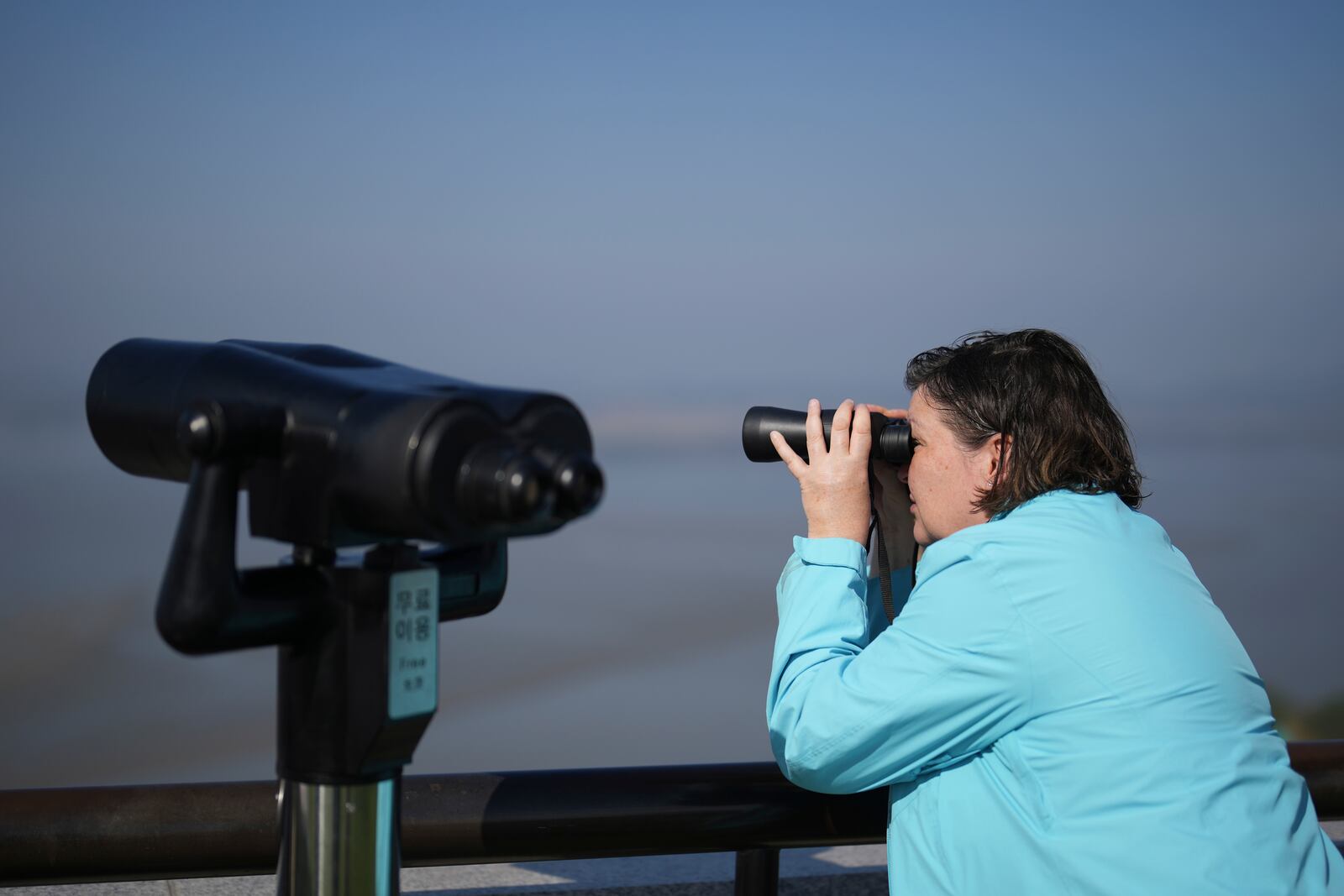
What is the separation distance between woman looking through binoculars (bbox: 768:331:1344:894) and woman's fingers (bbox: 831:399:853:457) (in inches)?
5.9

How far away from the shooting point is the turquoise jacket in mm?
1295

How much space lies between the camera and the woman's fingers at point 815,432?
1.67 metres

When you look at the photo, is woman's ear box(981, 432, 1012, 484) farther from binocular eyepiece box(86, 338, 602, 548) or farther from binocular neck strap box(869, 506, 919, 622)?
binocular eyepiece box(86, 338, 602, 548)

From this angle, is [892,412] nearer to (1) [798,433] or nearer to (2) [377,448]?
(1) [798,433]

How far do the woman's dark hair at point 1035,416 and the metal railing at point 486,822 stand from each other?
1.47 ft

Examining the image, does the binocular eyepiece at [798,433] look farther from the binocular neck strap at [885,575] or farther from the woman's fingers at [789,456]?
the binocular neck strap at [885,575]

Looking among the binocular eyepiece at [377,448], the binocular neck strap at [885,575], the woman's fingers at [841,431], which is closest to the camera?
the binocular eyepiece at [377,448]

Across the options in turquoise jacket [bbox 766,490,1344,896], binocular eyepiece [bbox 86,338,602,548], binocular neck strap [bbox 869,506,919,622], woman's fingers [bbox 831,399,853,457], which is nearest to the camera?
binocular eyepiece [bbox 86,338,602,548]

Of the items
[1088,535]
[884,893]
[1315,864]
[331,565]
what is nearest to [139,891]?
[884,893]

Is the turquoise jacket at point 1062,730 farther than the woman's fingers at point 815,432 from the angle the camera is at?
No

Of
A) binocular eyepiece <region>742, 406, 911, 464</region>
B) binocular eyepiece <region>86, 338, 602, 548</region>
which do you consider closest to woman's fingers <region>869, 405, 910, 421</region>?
binocular eyepiece <region>742, 406, 911, 464</region>

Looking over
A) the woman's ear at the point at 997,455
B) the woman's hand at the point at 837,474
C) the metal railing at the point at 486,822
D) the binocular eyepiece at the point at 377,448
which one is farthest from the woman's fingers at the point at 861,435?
the binocular eyepiece at the point at 377,448

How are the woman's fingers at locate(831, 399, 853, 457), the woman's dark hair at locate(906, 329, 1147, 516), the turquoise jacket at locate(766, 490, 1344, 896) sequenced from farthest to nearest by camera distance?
the woman's fingers at locate(831, 399, 853, 457), the woman's dark hair at locate(906, 329, 1147, 516), the turquoise jacket at locate(766, 490, 1344, 896)

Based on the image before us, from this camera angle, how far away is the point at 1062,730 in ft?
4.40
